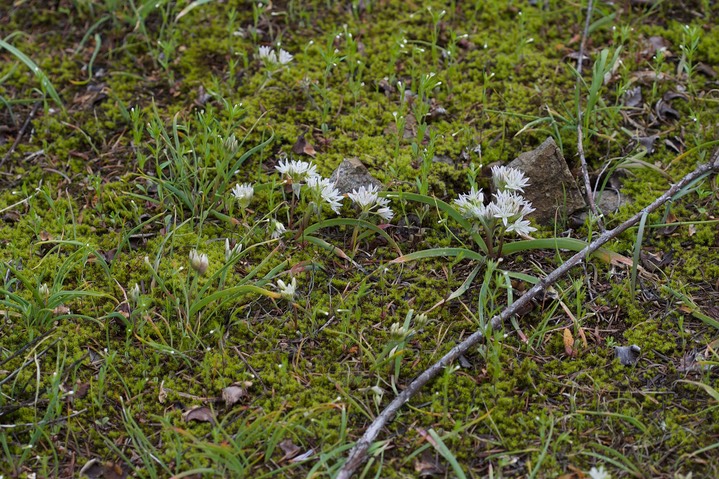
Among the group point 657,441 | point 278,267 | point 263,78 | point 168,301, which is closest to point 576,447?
point 657,441

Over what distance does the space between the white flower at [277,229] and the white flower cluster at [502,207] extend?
29.7 inches

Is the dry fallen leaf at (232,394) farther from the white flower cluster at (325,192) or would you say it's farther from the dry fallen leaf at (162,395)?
the white flower cluster at (325,192)

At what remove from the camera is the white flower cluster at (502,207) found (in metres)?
2.96

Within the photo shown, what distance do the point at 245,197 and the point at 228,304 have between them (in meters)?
0.48

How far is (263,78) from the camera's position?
13.1 ft

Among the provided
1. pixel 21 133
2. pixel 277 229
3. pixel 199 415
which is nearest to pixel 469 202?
pixel 277 229

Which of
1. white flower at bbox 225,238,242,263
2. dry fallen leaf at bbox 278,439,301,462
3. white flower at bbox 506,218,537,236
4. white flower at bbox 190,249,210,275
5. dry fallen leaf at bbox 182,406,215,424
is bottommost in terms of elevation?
dry fallen leaf at bbox 278,439,301,462

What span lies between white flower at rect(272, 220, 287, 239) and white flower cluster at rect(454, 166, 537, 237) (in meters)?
0.75

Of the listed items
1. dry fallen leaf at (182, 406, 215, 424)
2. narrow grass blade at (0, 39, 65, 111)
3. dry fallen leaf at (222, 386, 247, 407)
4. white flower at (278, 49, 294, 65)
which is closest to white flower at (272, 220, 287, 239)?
dry fallen leaf at (222, 386, 247, 407)

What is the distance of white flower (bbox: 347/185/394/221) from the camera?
10.3ft

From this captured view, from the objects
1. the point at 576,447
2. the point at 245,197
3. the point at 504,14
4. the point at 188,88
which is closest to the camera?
the point at 576,447

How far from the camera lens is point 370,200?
313 cm

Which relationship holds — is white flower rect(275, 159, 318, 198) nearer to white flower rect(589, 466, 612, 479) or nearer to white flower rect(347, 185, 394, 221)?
white flower rect(347, 185, 394, 221)

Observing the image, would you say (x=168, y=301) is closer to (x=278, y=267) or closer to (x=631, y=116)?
(x=278, y=267)
